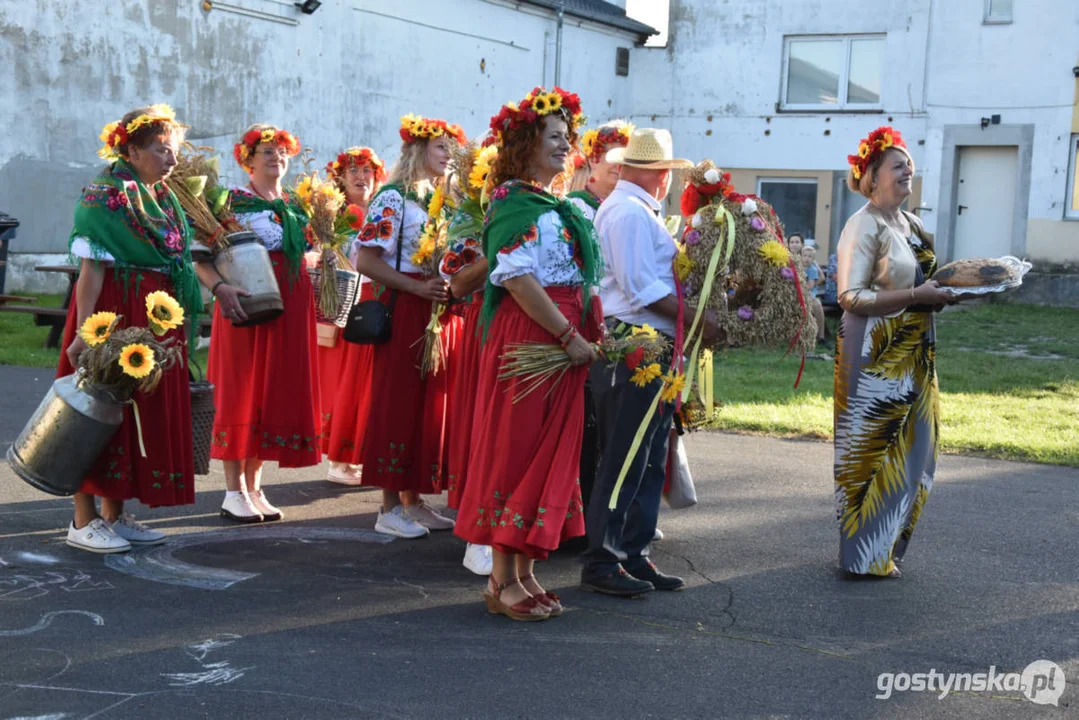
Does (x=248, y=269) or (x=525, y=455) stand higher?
(x=248, y=269)

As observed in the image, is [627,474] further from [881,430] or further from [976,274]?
[976,274]

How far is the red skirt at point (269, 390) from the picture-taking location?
6.68 m

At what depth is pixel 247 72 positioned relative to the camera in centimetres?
1972

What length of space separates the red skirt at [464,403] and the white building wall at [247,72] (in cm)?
1363

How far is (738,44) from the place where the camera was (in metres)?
24.3

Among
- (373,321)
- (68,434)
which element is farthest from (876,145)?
(68,434)

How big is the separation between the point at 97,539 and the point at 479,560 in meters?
1.86

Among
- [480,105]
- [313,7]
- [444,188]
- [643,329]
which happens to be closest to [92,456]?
[444,188]

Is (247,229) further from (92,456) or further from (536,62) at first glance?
(536,62)

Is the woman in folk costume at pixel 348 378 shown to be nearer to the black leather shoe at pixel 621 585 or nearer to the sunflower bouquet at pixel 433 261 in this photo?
the sunflower bouquet at pixel 433 261

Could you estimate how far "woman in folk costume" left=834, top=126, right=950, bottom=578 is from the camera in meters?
5.70

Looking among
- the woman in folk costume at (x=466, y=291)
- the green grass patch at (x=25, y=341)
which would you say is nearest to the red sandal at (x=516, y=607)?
the woman in folk costume at (x=466, y=291)

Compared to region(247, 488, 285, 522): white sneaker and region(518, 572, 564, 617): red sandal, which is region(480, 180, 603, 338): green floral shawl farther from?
region(247, 488, 285, 522): white sneaker

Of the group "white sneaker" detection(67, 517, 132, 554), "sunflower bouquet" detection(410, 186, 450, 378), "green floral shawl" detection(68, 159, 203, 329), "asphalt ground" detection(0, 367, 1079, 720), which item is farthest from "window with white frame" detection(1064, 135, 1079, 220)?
"white sneaker" detection(67, 517, 132, 554)
